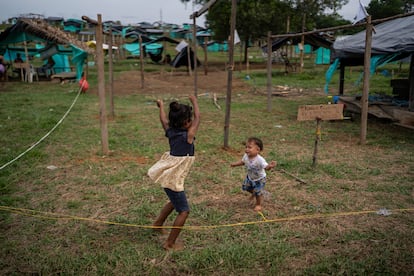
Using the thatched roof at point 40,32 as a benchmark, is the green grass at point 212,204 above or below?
below

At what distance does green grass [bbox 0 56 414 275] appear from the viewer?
2.99 meters

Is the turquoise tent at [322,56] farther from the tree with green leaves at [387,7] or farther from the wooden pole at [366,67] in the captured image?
the wooden pole at [366,67]

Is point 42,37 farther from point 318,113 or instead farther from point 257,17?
point 318,113

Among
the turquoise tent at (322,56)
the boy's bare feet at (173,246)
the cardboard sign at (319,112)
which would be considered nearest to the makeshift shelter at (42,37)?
the cardboard sign at (319,112)

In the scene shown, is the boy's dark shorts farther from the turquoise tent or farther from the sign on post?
the turquoise tent

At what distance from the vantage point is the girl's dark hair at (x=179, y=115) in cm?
301

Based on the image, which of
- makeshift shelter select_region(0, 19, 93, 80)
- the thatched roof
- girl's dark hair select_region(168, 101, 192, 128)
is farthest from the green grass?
the thatched roof

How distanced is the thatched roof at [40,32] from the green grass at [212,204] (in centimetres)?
1123

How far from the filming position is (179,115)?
301 cm

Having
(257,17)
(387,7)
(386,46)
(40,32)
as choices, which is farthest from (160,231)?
(387,7)

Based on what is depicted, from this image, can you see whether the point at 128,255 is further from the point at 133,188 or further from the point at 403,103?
the point at 403,103

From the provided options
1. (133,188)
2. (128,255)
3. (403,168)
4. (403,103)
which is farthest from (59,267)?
(403,103)

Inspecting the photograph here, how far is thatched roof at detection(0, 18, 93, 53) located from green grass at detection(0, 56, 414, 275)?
36.9 ft

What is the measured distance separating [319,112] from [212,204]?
2222 millimetres
